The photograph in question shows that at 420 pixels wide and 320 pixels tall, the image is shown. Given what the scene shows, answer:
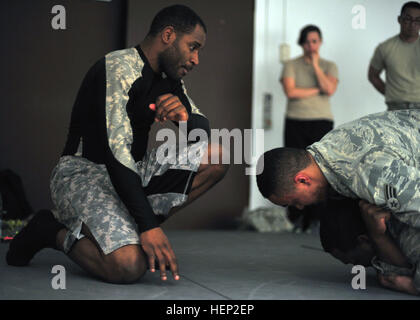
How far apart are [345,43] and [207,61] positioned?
136 centimetres

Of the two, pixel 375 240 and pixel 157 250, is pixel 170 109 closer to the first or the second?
pixel 157 250

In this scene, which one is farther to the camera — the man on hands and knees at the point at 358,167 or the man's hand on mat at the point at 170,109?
the man's hand on mat at the point at 170,109

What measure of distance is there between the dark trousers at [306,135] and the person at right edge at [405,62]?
582 millimetres

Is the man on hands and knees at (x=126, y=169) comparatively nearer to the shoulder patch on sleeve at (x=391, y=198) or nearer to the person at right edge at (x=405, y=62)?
the shoulder patch on sleeve at (x=391, y=198)

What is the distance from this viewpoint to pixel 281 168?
181cm

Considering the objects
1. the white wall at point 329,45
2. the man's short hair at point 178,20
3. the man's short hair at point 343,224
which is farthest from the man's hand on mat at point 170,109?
the white wall at point 329,45

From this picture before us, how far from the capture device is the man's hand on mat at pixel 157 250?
1737 mm

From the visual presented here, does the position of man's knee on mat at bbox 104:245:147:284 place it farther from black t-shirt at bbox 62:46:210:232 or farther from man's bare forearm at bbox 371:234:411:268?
man's bare forearm at bbox 371:234:411:268

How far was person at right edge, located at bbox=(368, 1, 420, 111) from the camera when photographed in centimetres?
361

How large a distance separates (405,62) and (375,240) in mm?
2237

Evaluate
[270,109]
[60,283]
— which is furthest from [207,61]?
[60,283]

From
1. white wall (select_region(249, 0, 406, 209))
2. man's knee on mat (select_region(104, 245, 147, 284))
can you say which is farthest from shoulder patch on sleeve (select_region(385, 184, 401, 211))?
white wall (select_region(249, 0, 406, 209))

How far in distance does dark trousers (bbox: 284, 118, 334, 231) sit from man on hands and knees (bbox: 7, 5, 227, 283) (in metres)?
2.09

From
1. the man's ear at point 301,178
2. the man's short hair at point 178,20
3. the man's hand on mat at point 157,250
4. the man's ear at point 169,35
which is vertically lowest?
the man's hand on mat at point 157,250
